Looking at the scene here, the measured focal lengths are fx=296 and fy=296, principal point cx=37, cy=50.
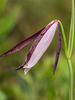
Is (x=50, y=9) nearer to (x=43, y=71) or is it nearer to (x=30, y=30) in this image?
(x=30, y=30)

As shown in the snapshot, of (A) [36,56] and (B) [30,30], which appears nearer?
(A) [36,56]

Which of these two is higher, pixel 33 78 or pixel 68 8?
pixel 68 8

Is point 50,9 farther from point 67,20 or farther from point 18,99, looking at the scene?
point 18,99

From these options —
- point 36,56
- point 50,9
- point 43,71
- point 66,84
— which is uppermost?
point 50,9

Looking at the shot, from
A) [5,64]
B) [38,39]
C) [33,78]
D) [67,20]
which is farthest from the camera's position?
[67,20]

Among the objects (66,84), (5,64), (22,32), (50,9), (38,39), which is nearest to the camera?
(38,39)

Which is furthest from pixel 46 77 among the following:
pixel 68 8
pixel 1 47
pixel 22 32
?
pixel 68 8

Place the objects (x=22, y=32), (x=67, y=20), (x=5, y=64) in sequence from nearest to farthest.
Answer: (x=5, y=64) < (x=22, y=32) < (x=67, y=20)

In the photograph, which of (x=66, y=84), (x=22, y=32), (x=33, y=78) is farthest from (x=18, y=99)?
(x=22, y=32)

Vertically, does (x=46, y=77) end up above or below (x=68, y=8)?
below
